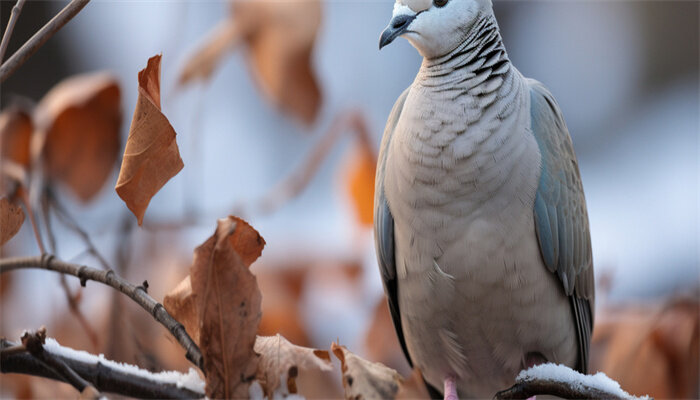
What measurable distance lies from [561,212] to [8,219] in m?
0.94

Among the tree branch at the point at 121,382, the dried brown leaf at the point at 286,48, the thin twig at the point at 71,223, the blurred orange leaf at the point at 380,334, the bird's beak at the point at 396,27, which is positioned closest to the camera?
the tree branch at the point at 121,382

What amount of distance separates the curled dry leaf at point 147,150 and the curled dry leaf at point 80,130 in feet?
1.60

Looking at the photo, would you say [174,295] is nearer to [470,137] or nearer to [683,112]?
[470,137]

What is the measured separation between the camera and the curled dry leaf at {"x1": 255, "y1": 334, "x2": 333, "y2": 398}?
79 centimetres

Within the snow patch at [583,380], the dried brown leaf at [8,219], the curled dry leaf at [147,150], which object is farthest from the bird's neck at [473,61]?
the dried brown leaf at [8,219]

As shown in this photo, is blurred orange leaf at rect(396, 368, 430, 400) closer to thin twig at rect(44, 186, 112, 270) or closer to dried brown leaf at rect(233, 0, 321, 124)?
thin twig at rect(44, 186, 112, 270)

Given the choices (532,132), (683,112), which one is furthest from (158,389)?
(683,112)

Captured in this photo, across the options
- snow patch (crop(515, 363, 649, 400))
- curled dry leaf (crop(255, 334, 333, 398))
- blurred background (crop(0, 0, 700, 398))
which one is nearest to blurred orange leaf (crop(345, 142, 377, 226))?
blurred background (crop(0, 0, 700, 398))

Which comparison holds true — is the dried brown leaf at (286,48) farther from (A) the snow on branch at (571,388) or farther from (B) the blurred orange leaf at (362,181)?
(A) the snow on branch at (571,388)

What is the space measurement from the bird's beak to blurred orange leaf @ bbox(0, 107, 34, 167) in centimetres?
61

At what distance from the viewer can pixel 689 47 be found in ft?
17.9

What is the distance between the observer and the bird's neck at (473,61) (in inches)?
49.7

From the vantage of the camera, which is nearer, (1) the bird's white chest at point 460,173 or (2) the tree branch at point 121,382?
(2) the tree branch at point 121,382

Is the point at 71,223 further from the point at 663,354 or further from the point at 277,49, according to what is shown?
the point at 663,354
